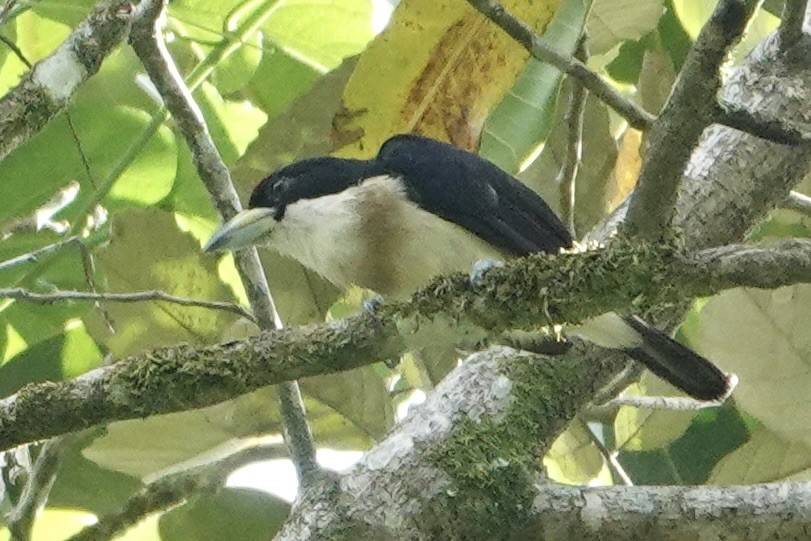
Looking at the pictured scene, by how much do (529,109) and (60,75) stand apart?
3.81 ft

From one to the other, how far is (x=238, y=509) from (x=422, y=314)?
3.69ft

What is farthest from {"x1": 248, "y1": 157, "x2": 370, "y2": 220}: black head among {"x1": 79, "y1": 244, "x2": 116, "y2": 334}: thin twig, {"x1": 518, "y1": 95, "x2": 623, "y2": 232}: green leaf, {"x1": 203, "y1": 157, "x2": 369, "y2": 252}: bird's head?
{"x1": 518, "y1": 95, "x2": 623, "y2": 232}: green leaf

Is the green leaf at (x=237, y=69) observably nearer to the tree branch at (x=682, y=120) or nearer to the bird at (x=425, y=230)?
the bird at (x=425, y=230)

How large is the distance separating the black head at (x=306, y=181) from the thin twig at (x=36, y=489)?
2.11 feet

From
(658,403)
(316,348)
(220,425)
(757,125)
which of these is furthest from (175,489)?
(757,125)

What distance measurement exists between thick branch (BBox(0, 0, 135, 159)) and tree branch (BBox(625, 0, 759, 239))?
894 millimetres

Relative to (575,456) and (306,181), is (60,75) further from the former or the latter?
(575,456)

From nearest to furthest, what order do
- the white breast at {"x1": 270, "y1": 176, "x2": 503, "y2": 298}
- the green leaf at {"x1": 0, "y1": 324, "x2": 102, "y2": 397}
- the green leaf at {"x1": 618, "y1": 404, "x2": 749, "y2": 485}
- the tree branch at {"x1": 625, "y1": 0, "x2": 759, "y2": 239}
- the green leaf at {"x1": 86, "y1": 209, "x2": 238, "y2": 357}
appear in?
the tree branch at {"x1": 625, "y1": 0, "x2": 759, "y2": 239}
the white breast at {"x1": 270, "y1": 176, "x2": 503, "y2": 298}
the green leaf at {"x1": 86, "y1": 209, "x2": 238, "y2": 357}
the green leaf at {"x1": 0, "y1": 324, "x2": 102, "y2": 397}
the green leaf at {"x1": 618, "y1": 404, "x2": 749, "y2": 485}

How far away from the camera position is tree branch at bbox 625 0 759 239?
4.91 feet

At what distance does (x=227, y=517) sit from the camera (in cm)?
261

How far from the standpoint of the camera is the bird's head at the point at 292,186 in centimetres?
253

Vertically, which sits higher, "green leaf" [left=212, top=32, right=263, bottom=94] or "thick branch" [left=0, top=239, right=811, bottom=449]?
"green leaf" [left=212, top=32, right=263, bottom=94]

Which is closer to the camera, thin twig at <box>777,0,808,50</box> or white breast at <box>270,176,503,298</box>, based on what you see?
thin twig at <box>777,0,808,50</box>

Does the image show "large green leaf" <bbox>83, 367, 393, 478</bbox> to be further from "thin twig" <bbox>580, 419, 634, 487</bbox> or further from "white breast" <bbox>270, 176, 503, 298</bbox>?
"thin twig" <bbox>580, 419, 634, 487</bbox>
